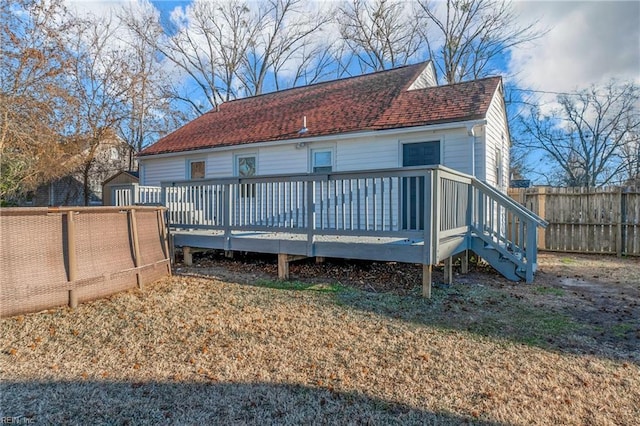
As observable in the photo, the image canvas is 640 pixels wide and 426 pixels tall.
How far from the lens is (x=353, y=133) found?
859 cm

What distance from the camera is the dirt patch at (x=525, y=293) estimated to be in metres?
3.69

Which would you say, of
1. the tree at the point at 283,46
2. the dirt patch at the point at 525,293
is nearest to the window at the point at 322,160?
the dirt patch at the point at 525,293

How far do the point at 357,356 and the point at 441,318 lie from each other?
4.91 feet

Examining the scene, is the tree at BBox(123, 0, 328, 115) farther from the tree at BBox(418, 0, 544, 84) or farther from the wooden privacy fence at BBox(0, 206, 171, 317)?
the wooden privacy fence at BBox(0, 206, 171, 317)

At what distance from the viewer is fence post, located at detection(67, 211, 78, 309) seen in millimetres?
4293

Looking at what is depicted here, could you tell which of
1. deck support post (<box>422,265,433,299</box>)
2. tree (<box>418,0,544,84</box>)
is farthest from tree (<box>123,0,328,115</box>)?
deck support post (<box>422,265,433,299</box>)

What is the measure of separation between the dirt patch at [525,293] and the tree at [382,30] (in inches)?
645

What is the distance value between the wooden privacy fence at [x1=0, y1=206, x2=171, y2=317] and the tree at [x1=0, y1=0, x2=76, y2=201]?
24.3ft

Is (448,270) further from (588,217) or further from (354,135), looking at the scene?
(588,217)

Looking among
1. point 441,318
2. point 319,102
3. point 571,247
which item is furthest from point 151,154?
point 571,247

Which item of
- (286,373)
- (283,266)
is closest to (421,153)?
(283,266)

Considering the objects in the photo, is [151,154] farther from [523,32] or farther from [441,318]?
[523,32]

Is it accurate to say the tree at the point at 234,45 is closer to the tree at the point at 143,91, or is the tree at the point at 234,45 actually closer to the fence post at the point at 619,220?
the tree at the point at 143,91

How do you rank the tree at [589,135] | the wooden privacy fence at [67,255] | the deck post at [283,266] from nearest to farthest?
the wooden privacy fence at [67,255] < the deck post at [283,266] < the tree at [589,135]
